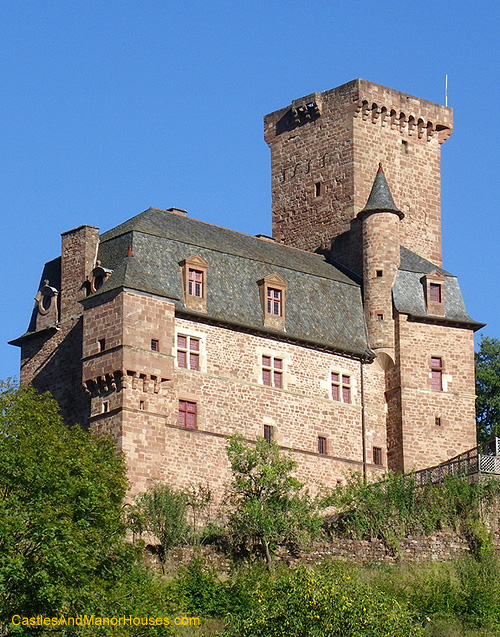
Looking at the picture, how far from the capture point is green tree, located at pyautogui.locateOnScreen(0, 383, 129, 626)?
145 ft

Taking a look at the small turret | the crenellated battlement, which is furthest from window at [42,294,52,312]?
the crenellated battlement

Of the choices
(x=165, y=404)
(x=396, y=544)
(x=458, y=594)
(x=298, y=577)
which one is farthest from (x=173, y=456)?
(x=298, y=577)

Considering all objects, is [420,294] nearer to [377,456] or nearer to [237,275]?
[377,456]

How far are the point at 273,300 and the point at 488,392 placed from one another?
662 inches

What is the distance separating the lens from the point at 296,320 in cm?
6619

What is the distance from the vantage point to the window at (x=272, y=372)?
64.4 m

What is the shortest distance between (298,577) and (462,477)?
1507 cm

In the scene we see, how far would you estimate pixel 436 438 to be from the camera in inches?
2640

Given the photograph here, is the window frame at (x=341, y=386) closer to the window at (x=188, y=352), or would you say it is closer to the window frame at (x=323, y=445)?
the window frame at (x=323, y=445)

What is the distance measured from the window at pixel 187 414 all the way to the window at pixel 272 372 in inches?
132

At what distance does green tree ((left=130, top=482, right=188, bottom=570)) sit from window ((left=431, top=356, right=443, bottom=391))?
44.2 ft

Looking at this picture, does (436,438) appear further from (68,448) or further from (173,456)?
(68,448)

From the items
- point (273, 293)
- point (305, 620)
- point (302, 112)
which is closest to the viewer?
point (305, 620)

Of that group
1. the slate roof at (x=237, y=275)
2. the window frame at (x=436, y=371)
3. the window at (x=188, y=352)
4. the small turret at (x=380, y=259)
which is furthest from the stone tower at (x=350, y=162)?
the window at (x=188, y=352)
